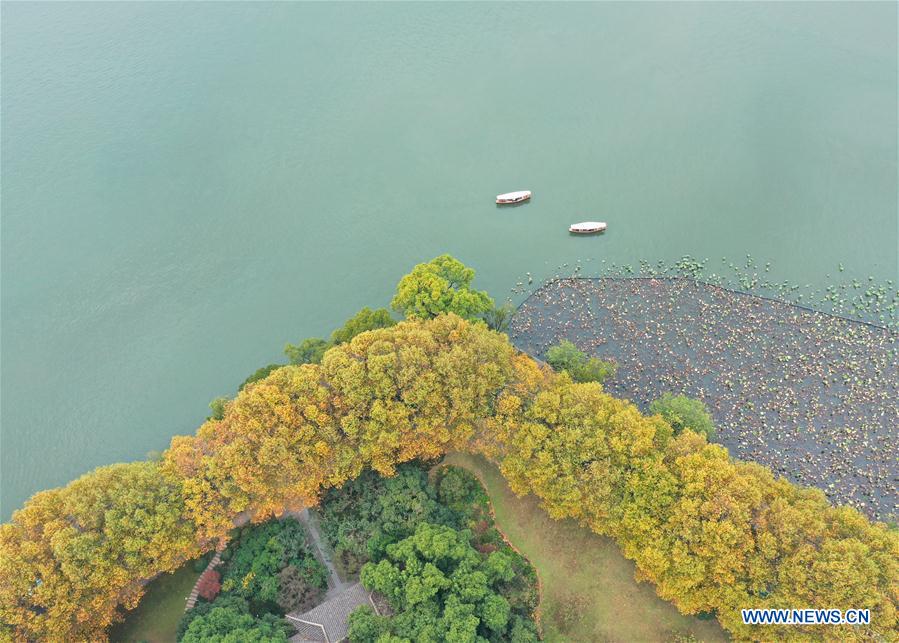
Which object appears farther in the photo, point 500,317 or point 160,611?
point 500,317

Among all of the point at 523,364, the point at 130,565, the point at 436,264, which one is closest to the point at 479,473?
the point at 523,364

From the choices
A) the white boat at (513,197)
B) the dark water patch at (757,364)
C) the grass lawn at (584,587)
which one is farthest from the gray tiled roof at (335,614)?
the white boat at (513,197)

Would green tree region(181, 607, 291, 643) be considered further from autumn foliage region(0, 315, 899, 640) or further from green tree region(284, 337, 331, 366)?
green tree region(284, 337, 331, 366)

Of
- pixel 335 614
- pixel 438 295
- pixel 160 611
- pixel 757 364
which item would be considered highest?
pixel 438 295

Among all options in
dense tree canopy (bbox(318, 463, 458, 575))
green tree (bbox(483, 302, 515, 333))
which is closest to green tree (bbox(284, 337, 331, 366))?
dense tree canopy (bbox(318, 463, 458, 575))

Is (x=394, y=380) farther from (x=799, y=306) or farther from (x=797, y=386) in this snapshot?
(x=799, y=306)

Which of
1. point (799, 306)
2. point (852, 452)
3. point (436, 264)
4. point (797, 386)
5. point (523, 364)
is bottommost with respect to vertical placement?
point (852, 452)

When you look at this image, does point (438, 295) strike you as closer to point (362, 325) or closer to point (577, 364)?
point (362, 325)

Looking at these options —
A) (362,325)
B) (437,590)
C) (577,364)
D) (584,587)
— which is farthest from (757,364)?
(362,325)
